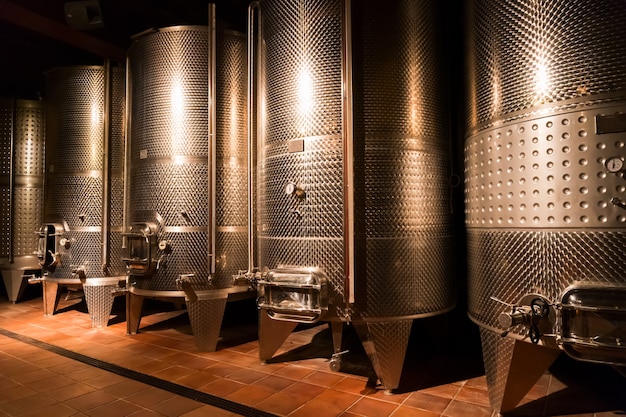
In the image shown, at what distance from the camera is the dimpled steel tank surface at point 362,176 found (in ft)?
10.2

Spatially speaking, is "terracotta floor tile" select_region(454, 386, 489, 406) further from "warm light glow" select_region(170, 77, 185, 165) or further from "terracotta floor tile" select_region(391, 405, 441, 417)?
"warm light glow" select_region(170, 77, 185, 165)

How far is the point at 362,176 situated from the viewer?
124 inches

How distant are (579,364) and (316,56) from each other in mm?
3645

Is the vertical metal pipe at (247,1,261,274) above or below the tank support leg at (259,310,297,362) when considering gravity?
above

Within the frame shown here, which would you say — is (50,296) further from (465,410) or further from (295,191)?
(465,410)

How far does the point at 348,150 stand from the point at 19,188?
6.37m

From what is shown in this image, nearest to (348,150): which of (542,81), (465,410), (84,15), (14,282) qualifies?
(542,81)

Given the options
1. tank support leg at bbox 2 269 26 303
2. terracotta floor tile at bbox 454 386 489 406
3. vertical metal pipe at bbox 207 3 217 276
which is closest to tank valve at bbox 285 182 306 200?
vertical metal pipe at bbox 207 3 217 276

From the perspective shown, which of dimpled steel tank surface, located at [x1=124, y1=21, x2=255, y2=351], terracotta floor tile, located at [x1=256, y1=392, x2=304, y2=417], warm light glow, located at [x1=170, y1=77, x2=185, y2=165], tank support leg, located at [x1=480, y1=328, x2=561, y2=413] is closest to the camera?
tank support leg, located at [x1=480, y1=328, x2=561, y2=413]

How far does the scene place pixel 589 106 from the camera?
2.23 metres

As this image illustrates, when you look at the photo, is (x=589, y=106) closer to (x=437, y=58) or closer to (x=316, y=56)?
(x=437, y=58)

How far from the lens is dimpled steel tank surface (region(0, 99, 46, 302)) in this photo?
257 inches

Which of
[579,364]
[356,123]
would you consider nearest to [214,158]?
[356,123]

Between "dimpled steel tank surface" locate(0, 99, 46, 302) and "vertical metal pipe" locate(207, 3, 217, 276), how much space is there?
168 inches
